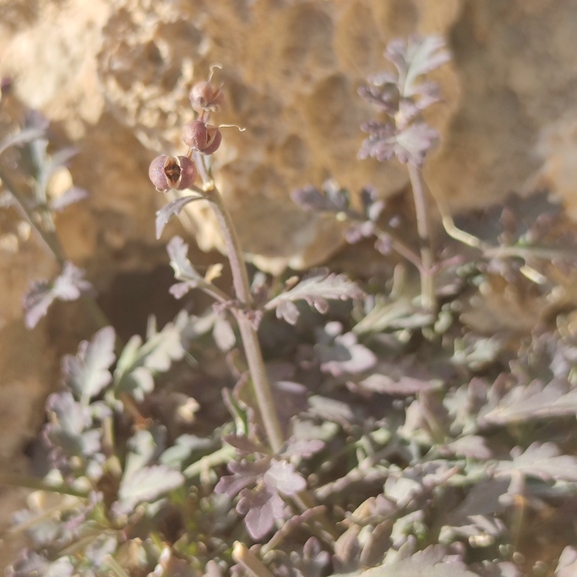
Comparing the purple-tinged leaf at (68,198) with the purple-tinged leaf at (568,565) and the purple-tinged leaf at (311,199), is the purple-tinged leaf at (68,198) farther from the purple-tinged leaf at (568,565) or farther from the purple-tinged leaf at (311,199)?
the purple-tinged leaf at (568,565)

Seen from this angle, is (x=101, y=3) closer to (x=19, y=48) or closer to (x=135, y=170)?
(x=19, y=48)

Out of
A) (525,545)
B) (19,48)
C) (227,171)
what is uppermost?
(19,48)

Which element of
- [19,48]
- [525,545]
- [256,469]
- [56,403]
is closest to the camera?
[256,469]

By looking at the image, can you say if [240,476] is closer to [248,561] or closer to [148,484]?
[248,561]

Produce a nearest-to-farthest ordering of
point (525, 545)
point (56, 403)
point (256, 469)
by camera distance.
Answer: point (256, 469)
point (525, 545)
point (56, 403)

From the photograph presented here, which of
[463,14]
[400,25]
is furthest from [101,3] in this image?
[463,14]

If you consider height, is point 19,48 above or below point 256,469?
above

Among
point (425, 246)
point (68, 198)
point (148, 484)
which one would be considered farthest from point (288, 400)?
point (68, 198)
